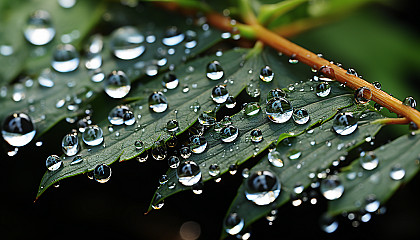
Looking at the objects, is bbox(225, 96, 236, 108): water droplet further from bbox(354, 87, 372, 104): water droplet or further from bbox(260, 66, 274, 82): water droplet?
bbox(354, 87, 372, 104): water droplet

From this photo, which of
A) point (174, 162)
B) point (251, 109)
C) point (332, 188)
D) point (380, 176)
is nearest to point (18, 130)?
point (174, 162)

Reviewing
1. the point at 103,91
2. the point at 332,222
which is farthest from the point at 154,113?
the point at 332,222

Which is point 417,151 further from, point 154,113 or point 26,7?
point 26,7

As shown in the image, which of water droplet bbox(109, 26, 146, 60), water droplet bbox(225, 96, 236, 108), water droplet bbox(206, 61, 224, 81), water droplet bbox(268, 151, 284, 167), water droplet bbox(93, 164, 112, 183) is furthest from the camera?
water droplet bbox(109, 26, 146, 60)

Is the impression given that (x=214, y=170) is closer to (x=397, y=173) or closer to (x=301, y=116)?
(x=301, y=116)

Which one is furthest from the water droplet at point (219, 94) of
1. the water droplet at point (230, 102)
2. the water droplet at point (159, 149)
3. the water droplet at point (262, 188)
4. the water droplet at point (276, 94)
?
the water droplet at point (262, 188)

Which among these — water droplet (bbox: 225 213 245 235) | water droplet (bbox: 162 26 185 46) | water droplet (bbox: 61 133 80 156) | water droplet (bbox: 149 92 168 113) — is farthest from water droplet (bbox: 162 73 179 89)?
water droplet (bbox: 225 213 245 235)
